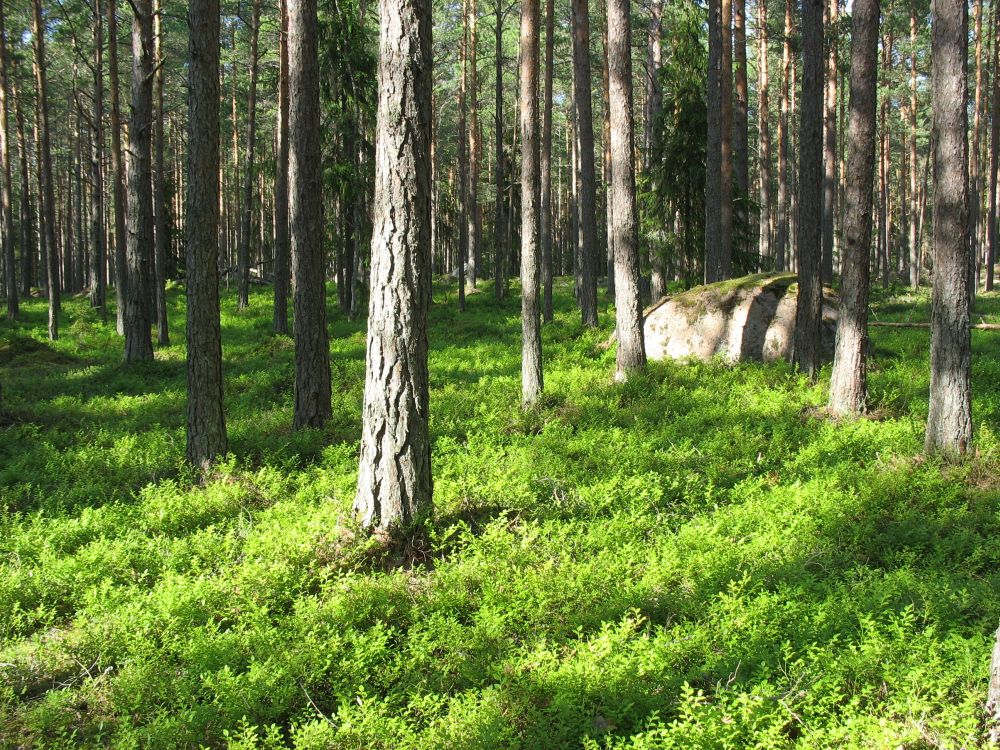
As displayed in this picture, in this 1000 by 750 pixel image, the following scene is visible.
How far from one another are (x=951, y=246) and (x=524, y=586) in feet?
20.9

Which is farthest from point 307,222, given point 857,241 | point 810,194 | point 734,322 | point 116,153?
point 116,153

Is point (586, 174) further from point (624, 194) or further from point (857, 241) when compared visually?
point (857, 241)

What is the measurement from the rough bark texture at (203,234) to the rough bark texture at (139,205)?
7.56 m

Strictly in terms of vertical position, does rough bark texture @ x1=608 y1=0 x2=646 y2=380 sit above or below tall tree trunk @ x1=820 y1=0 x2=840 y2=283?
below

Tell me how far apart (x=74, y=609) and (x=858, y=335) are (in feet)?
31.4

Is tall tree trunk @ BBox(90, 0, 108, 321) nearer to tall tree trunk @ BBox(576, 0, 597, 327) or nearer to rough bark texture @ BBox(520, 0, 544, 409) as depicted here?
rough bark texture @ BBox(520, 0, 544, 409)

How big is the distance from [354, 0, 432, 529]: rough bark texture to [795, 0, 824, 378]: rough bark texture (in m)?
7.61

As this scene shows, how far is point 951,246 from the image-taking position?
302 inches

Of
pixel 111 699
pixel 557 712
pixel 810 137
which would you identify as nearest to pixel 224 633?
pixel 111 699

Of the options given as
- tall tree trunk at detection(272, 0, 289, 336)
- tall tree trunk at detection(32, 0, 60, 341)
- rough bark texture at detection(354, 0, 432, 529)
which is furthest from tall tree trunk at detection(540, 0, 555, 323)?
tall tree trunk at detection(32, 0, 60, 341)

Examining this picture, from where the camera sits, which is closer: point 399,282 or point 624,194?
point 399,282

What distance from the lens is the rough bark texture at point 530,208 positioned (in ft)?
34.1

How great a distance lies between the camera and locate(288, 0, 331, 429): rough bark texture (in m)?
9.23

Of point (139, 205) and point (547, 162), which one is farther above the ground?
point (547, 162)
